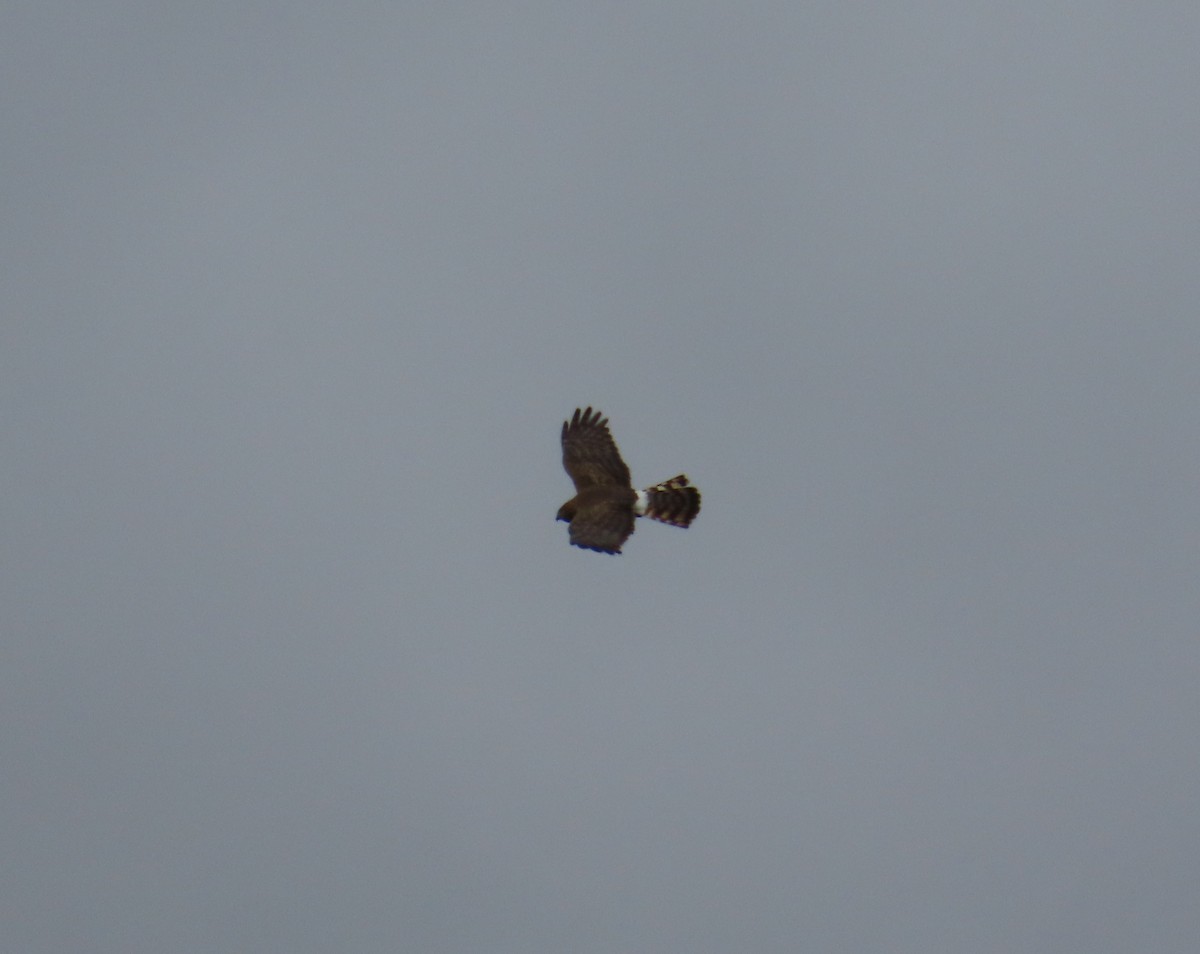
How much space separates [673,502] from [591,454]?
1.63 metres

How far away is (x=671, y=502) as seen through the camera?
3450cm

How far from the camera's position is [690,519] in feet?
113

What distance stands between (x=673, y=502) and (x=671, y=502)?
3 cm

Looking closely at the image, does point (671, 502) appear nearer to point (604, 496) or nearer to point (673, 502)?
point (673, 502)

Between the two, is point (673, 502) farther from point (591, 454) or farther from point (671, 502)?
point (591, 454)

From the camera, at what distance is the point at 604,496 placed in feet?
112

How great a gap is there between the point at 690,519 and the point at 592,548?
248 cm

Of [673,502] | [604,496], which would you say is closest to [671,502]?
[673,502]

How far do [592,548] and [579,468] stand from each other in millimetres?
3000

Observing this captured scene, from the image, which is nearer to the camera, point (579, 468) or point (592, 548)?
point (592, 548)

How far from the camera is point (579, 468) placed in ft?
116

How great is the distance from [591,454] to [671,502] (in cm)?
161

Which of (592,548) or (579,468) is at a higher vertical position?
(579,468)

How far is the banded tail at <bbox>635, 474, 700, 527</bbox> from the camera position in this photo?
112ft
